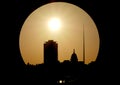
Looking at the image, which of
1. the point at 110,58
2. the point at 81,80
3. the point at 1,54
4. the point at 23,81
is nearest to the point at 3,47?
the point at 1,54

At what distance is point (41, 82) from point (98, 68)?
1.76 m

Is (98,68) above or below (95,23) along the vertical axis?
below

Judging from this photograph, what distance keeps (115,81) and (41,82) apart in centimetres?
217

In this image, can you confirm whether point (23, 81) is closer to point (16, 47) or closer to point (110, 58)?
point (16, 47)

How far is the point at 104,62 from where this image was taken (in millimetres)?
8773

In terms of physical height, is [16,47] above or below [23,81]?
above

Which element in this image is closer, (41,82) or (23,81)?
(23,81)

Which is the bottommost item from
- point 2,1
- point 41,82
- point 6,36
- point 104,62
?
point 41,82

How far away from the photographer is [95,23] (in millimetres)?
8797

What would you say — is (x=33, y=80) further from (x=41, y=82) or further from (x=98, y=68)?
(x=98, y=68)

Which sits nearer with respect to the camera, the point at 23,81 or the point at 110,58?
the point at 23,81

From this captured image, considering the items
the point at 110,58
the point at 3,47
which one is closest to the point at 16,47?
the point at 3,47

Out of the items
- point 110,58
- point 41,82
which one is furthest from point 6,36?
point 110,58

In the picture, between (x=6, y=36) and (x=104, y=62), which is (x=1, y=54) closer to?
(x=6, y=36)
